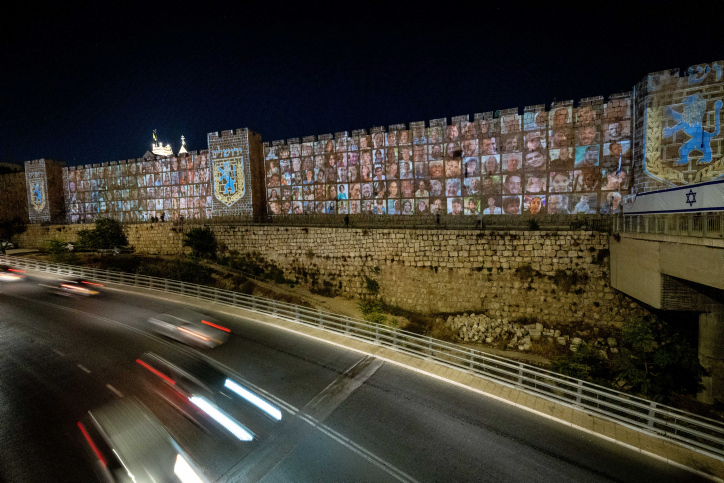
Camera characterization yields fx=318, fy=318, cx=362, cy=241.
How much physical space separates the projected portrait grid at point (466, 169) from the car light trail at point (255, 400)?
1574 centimetres

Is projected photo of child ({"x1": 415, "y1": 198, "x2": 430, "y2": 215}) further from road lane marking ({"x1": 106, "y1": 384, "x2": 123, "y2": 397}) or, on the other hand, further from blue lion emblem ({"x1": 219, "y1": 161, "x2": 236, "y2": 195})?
road lane marking ({"x1": 106, "y1": 384, "x2": 123, "y2": 397})

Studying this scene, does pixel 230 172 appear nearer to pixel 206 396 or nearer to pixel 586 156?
pixel 206 396

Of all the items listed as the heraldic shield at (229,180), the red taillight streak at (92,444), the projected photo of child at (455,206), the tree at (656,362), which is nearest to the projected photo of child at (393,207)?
the projected photo of child at (455,206)

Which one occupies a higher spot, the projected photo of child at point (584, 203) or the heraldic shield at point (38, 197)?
the heraldic shield at point (38, 197)

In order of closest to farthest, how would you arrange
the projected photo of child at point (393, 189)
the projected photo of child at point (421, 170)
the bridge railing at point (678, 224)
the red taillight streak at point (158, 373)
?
1. the red taillight streak at point (158, 373)
2. the bridge railing at point (678, 224)
3. the projected photo of child at point (421, 170)
4. the projected photo of child at point (393, 189)

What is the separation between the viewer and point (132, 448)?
571 centimetres

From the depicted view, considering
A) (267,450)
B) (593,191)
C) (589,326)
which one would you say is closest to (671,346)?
(589,326)

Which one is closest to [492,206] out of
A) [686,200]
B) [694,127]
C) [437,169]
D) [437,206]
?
[437,206]

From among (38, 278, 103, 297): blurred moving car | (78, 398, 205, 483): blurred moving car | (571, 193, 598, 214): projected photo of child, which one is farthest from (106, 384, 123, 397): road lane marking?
(571, 193, 598, 214): projected photo of child

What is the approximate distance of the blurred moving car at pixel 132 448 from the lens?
17.1 feet

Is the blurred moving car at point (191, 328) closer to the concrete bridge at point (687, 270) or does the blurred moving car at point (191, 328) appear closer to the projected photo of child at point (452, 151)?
the concrete bridge at point (687, 270)

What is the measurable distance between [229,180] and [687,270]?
26819mm

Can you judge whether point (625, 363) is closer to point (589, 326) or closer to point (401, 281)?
point (589, 326)

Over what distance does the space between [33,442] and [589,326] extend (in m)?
18.2
